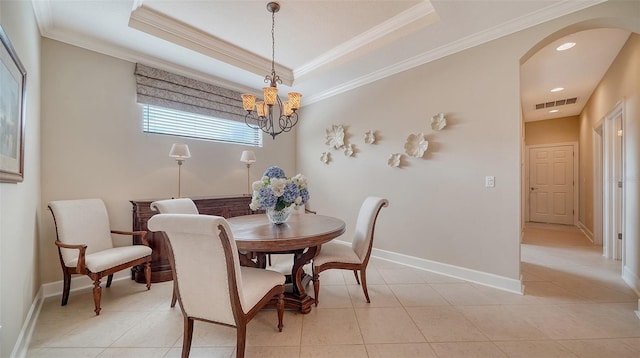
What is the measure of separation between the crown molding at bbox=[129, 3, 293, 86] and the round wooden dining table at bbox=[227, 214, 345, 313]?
2.06 metres

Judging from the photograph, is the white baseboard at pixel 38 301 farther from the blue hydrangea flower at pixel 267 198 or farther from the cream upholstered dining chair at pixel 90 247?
the blue hydrangea flower at pixel 267 198

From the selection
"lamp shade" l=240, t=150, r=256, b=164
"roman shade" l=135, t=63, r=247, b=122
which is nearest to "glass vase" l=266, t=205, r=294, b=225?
"lamp shade" l=240, t=150, r=256, b=164

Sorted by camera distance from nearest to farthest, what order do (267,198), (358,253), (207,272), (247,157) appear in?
1. (207,272)
2. (267,198)
3. (358,253)
4. (247,157)

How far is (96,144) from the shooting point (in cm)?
263

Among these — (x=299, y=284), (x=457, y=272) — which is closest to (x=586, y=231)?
(x=457, y=272)

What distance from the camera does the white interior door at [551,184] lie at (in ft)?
18.4

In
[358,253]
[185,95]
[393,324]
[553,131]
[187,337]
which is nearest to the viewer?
[187,337]

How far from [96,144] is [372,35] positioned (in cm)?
328

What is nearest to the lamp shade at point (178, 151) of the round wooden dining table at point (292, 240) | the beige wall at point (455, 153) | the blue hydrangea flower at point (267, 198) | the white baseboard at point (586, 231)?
the round wooden dining table at point (292, 240)

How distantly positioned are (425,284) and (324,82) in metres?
3.05

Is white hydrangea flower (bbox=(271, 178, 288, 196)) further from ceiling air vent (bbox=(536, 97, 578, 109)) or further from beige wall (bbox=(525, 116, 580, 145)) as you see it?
beige wall (bbox=(525, 116, 580, 145))

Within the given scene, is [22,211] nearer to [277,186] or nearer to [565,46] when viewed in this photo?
[277,186]

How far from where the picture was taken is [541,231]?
521cm

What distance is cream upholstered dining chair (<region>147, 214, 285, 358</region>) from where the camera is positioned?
1242 millimetres
